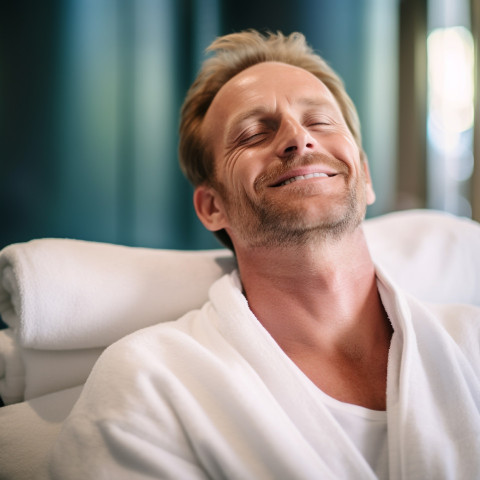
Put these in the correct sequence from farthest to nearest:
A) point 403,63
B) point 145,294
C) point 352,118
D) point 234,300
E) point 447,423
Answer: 1. point 403,63
2. point 352,118
3. point 145,294
4. point 234,300
5. point 447,423

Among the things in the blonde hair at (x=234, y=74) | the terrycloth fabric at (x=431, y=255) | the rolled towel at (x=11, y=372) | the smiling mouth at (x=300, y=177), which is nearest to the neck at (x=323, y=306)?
the smiling mouth at (x=300, y=177)

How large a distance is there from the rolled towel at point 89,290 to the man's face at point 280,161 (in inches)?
6.3

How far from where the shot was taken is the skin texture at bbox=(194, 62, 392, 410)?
88 cm

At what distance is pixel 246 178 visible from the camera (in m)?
0.94

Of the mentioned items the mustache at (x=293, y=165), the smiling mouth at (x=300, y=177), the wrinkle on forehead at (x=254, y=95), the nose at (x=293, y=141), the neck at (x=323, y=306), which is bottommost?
the neck at (x=323, y=306)

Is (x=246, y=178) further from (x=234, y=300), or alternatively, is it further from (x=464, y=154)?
(x=464, y=154)

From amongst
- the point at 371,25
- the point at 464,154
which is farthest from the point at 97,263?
the point at 464,154

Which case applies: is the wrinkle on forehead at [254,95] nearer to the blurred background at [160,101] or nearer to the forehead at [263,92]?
the forehead at [263,92]

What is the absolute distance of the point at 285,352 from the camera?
914 mm

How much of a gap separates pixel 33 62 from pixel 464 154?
180 cm

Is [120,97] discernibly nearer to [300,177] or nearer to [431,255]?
[300,177]

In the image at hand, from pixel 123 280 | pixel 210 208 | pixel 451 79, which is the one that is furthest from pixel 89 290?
pixel 451 79

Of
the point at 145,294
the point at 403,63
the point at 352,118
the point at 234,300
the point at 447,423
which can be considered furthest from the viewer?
the point at 403,63

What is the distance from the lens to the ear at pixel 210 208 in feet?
3.50
